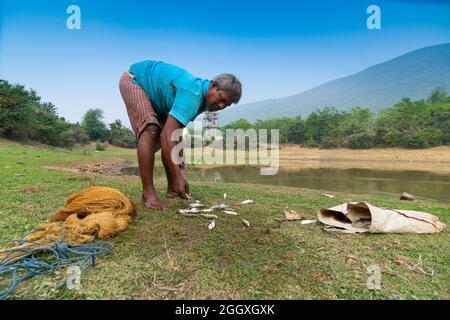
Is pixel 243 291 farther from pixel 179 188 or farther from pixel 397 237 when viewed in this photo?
pixel 179 188

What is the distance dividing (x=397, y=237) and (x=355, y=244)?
468 mm

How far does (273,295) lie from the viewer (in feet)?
4.69

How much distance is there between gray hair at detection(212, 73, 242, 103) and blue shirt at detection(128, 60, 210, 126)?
151mm

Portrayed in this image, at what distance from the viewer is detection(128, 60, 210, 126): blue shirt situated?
9.44 feet

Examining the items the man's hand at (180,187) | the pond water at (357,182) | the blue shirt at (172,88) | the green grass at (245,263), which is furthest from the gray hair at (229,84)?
the pond water at (357,182)

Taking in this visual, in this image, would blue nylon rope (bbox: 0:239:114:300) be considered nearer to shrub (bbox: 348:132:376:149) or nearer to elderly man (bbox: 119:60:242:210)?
elderly man (bbox: 119:60:242:210)

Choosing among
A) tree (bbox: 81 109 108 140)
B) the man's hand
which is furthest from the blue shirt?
tree (bbox: 81 109 108 140)

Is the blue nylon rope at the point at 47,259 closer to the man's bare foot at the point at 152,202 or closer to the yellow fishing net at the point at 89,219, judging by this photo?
the yellow fishing net at the point at 89,219

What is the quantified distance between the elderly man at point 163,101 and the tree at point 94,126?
3981cm

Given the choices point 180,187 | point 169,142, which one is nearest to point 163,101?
point 169,142

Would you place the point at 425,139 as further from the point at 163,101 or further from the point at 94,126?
the point at 94,126

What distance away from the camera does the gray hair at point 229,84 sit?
294 centimetres

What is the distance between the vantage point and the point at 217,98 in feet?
9.78

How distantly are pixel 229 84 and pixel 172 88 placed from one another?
2.05 feet
